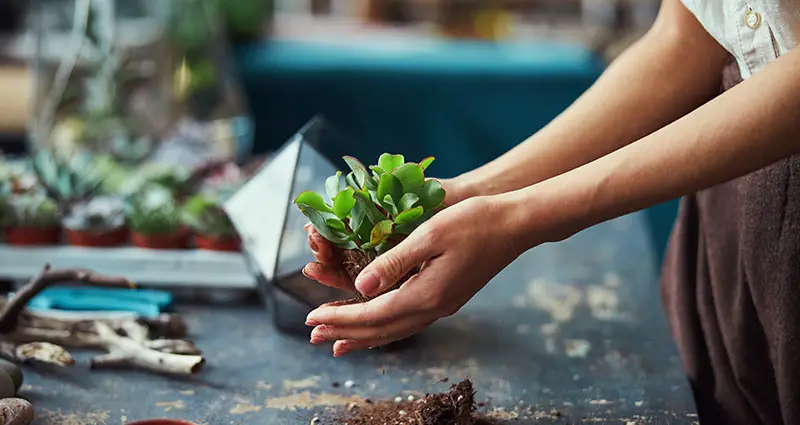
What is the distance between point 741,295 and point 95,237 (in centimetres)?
104

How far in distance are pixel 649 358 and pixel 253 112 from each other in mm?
2154

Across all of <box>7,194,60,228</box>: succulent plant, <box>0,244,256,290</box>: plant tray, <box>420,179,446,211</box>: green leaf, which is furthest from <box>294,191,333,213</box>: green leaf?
<box>7,194,60,228</box>: succulent plant

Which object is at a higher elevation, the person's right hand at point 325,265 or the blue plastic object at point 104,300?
the person's right hand at point 325,265

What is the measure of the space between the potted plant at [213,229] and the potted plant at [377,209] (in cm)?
56

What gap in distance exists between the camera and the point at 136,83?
91.2 inches

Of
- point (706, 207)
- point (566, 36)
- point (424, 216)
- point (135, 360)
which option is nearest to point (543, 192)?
point (424, 216)

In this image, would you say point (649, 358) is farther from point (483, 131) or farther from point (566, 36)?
point (566, 36)

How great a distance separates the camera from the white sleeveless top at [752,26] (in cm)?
98

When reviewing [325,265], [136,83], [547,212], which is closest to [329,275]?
[325,265]

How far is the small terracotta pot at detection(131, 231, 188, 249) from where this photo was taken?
1.50m

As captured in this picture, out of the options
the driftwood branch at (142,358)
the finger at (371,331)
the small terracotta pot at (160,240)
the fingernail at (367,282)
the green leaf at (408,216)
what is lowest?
the driftwood branch at (142,358)

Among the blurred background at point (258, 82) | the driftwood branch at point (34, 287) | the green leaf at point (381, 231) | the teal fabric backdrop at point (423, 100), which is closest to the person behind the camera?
the green leaf at point (381, 231)

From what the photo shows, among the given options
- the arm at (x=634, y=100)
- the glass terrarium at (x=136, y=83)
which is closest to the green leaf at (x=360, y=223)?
the arm at (x=634, y=100)

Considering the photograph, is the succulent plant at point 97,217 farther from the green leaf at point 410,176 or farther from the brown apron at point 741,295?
the brown apron at point 741,295
